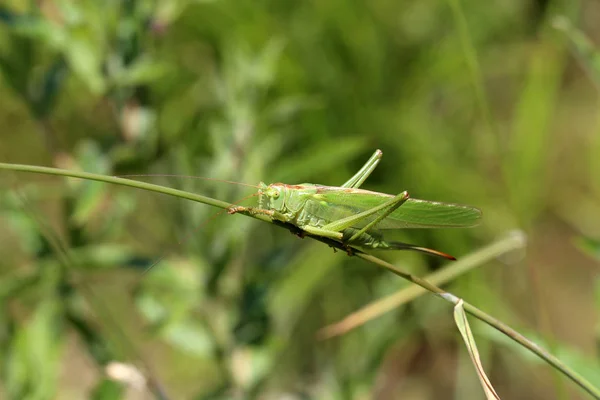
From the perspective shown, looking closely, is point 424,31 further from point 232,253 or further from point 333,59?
point 232,253

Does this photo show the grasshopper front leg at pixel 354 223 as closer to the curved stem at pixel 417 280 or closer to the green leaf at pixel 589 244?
the curved stem at pixel 417 280

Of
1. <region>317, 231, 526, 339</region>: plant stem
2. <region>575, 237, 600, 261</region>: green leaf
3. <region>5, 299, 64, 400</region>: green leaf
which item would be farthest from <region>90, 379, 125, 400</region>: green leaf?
<region>575, 237, 600, 261</region>: green leaf

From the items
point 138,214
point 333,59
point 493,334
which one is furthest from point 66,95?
point 493,334

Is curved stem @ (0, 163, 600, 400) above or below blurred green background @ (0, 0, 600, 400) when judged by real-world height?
below

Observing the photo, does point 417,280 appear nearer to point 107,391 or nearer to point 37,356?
point 107,391

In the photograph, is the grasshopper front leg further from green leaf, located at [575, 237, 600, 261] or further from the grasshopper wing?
green leaf, located at [575, 237, 600, 261]

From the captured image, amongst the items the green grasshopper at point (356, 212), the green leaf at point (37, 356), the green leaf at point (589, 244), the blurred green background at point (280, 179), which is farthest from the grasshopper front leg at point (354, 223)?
the green leaf at point (37, 356)

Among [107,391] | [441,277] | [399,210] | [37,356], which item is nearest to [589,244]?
[441,277]
